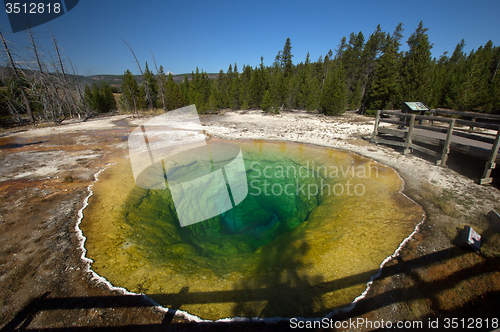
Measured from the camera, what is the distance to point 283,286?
368 cm

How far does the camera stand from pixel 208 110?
110 ft

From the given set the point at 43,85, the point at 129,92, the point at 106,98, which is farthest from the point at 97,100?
the point at 43,85

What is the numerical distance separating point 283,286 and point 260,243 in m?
3.69

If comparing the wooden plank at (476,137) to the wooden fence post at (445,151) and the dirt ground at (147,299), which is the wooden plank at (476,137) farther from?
the dirt ground at (147,299)

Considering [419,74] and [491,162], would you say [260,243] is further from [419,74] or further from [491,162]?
[419,74]

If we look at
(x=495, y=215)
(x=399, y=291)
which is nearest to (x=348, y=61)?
(x=495, y=215)

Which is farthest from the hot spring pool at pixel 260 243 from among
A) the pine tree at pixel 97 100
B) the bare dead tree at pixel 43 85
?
the pine tree at pixel 97 100

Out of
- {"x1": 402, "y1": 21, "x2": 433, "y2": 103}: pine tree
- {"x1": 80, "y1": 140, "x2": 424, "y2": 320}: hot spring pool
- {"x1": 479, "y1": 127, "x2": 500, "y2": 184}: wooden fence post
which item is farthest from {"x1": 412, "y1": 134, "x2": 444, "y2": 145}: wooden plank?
{"x1": 402, "y1": 21, "x2": 433, "y2": 103}: pine tree

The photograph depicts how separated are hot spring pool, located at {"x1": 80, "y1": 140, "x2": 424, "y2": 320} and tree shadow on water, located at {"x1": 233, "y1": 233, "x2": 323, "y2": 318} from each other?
0.06 feet

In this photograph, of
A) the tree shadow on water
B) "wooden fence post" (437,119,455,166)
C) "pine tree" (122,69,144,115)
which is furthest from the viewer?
"pine tree" (122,69,144,115)

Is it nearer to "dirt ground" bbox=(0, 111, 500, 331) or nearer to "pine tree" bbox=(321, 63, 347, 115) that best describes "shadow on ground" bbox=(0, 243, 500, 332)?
A: "dirt ground" bbox=(0, 111, 500, 331)

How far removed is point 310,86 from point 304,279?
3476 centimetres

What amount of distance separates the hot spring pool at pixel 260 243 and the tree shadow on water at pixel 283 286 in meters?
0.02

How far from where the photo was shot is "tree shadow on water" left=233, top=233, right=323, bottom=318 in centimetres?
321
